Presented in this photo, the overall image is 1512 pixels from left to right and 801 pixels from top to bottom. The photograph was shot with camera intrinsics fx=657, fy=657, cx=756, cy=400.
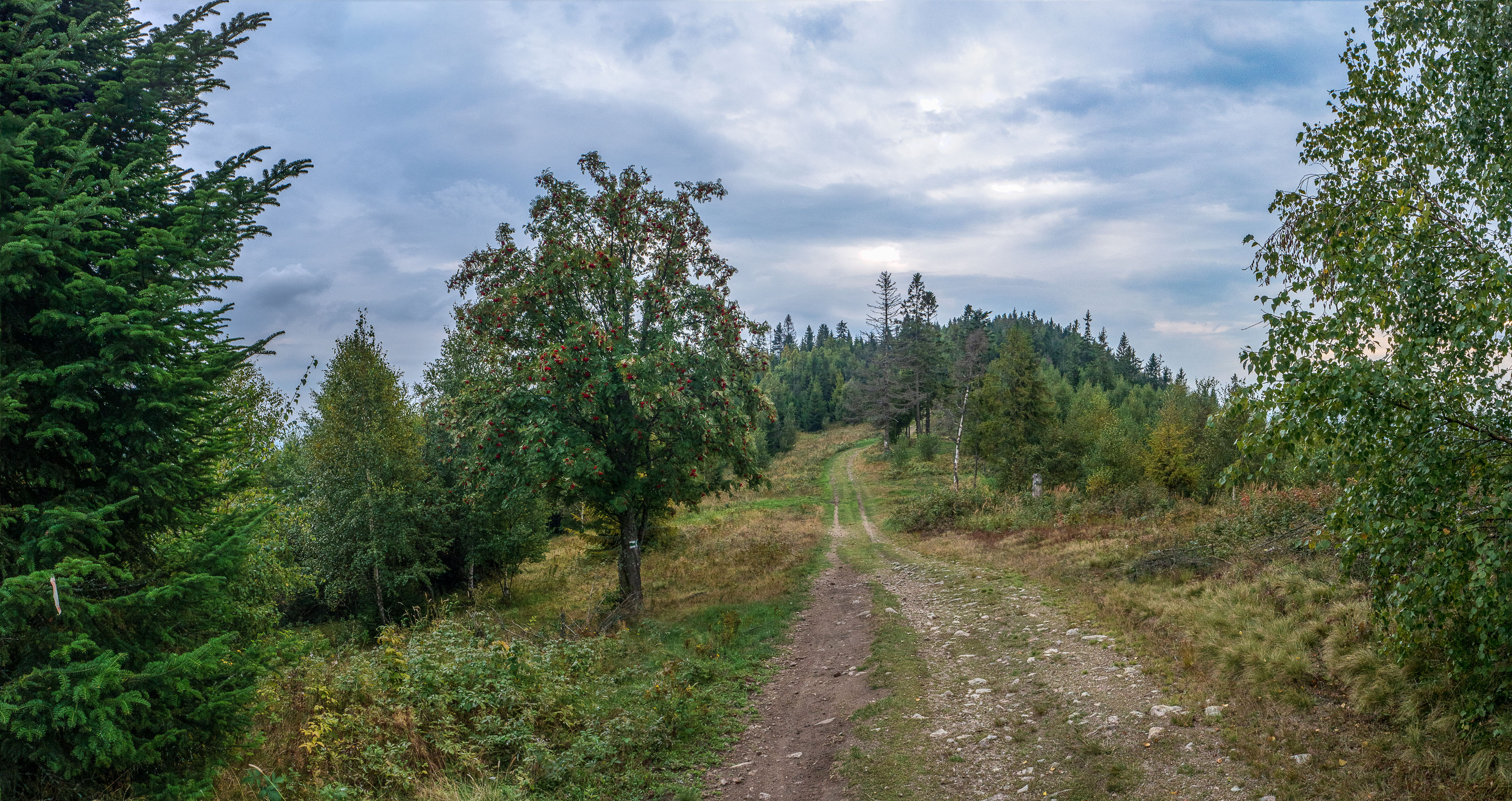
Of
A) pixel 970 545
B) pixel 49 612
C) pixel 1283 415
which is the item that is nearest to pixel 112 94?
pixel 49 612

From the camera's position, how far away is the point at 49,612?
4812 millimetres

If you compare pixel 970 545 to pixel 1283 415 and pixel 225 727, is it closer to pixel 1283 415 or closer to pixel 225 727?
pixel 1283 415

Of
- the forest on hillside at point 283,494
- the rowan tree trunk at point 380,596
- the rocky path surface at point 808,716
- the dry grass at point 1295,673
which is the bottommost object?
the rowan tree trunk at point 380,596

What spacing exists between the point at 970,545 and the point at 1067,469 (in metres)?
16.3

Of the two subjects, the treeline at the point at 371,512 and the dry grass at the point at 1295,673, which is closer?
the dry grass at the point at 1295,673

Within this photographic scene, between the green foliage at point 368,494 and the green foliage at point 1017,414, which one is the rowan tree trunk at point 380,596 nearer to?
the green foliage at point 368,494

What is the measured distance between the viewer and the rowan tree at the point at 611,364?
13875 mm

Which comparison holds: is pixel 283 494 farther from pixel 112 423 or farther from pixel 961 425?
pixel 961 425

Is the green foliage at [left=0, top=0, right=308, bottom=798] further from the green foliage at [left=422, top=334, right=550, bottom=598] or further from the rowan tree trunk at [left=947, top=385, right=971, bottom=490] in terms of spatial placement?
the rowan tree trunk at [left=947, top=385, right=971, bottom=490]

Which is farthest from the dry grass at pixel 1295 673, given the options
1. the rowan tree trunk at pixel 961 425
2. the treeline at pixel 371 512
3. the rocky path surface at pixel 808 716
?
the rowan tree trunk at pixel 961 425

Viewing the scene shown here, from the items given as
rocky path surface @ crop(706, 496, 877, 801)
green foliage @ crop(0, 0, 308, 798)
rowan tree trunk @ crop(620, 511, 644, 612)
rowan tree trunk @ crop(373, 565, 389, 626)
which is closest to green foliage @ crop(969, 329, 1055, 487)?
rocky path surface @ crop(706, 496, 877, 801)

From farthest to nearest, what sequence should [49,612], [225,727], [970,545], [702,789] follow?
[970,545]
[702,789]
[225,727]
[49,612]

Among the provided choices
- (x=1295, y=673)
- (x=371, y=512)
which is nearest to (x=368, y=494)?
(x=371, y=512)

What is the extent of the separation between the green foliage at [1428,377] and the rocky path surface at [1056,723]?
223cm
